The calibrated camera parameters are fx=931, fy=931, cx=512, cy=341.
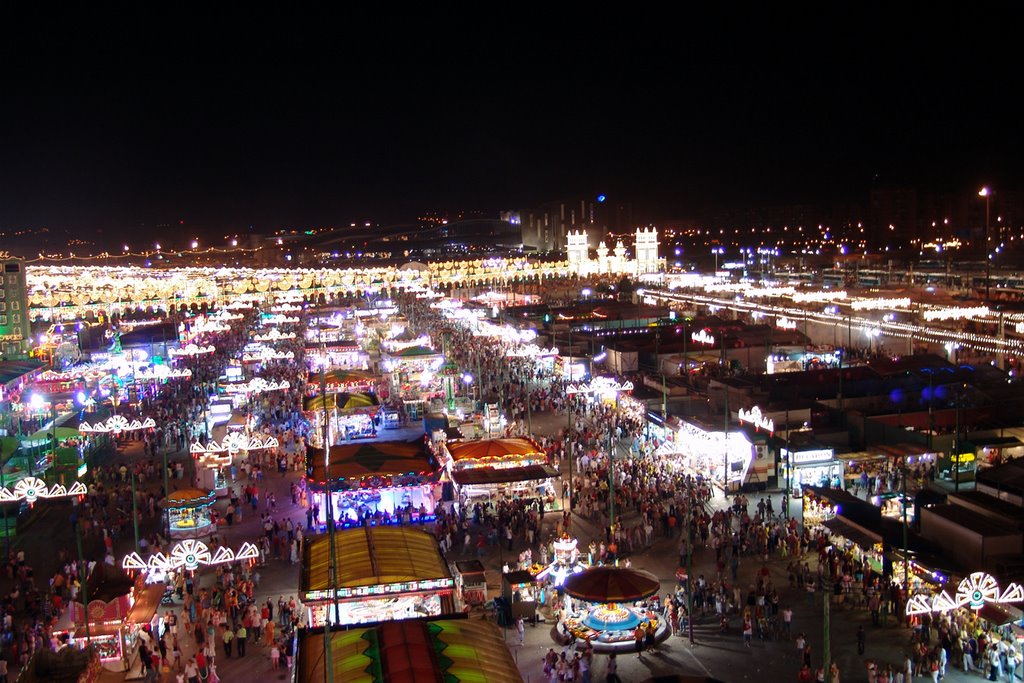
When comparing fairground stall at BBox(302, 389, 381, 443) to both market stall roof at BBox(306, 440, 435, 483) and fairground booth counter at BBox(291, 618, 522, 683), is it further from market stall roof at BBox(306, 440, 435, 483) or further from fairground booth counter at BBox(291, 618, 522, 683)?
fairground booth counter at BBox(291, 618, 522, 683)

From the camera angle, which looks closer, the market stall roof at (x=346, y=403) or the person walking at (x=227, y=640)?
the person walking at (x=227, y=640)

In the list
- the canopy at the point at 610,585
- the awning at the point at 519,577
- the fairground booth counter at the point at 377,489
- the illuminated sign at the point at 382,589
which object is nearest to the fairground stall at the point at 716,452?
the fairground booth counter at the point at 377,489

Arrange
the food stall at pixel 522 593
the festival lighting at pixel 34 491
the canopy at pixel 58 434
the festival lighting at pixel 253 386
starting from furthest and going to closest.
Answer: the festival lighting at pixel 253 386 → the canopy at pixel 58 434 → the festival lighting at pixel 34 491 → the food stall at pixel 522 593

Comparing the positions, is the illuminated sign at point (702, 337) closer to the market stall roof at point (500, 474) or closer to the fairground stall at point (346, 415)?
the fairground stall at point (346, 415)

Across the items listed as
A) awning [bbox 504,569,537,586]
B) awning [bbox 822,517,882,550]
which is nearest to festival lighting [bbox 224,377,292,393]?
awning [bbox 504,569,537,586]

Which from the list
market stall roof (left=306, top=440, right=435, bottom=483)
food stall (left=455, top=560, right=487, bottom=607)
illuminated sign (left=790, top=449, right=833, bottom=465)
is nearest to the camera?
food stall (left=455, top=560, right=487, bottom=607)

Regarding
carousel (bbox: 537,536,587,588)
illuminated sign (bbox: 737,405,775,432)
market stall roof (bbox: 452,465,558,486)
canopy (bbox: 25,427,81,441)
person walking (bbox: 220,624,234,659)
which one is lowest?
person walking (bbox: 220,624,234,659)

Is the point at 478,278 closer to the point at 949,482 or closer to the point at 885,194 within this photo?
the point at 885,194

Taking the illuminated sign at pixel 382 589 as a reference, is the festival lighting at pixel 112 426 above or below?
below

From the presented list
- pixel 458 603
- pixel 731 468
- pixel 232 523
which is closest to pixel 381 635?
pixel 458 603
